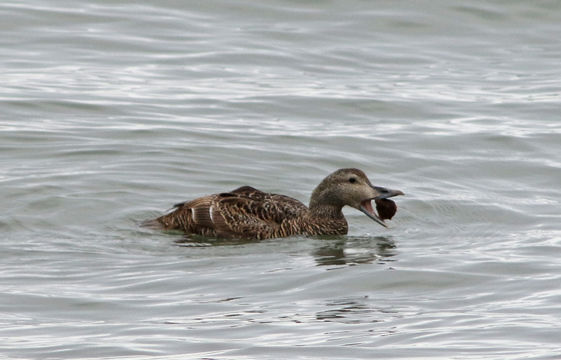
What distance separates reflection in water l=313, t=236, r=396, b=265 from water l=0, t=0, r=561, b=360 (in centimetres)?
5

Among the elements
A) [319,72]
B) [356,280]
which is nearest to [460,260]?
[356,280]

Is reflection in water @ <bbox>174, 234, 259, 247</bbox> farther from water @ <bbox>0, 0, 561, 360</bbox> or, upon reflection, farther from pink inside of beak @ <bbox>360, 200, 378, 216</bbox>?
pink inside of beak @ <bbox>360, 200, 378, 216</bbox>

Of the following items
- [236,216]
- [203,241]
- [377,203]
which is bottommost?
[203,241]

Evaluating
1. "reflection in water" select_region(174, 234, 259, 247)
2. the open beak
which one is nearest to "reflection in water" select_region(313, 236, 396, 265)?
the open beak

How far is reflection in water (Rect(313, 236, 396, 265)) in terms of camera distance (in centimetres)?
1229

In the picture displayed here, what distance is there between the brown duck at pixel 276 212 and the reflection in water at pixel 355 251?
212mm

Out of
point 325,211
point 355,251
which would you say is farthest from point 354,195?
point 355,251

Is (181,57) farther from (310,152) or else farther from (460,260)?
(460,260)

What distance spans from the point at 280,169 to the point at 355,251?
3.46m

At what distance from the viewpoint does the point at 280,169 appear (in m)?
16.2

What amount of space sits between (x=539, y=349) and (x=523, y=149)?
9.00 meters

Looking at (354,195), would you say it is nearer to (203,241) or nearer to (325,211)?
(325,211)

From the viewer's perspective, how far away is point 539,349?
8938 millimetres

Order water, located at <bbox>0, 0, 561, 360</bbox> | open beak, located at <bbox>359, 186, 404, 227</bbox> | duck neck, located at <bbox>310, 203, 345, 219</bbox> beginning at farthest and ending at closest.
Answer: duck neck, located at <bbox>310, 203, 345, 219</bbox> → open beak, located at <bbox>359, 186, 404, 227</bbox> → water, located at <bbox>0, 0, 561, 360</bbox>
